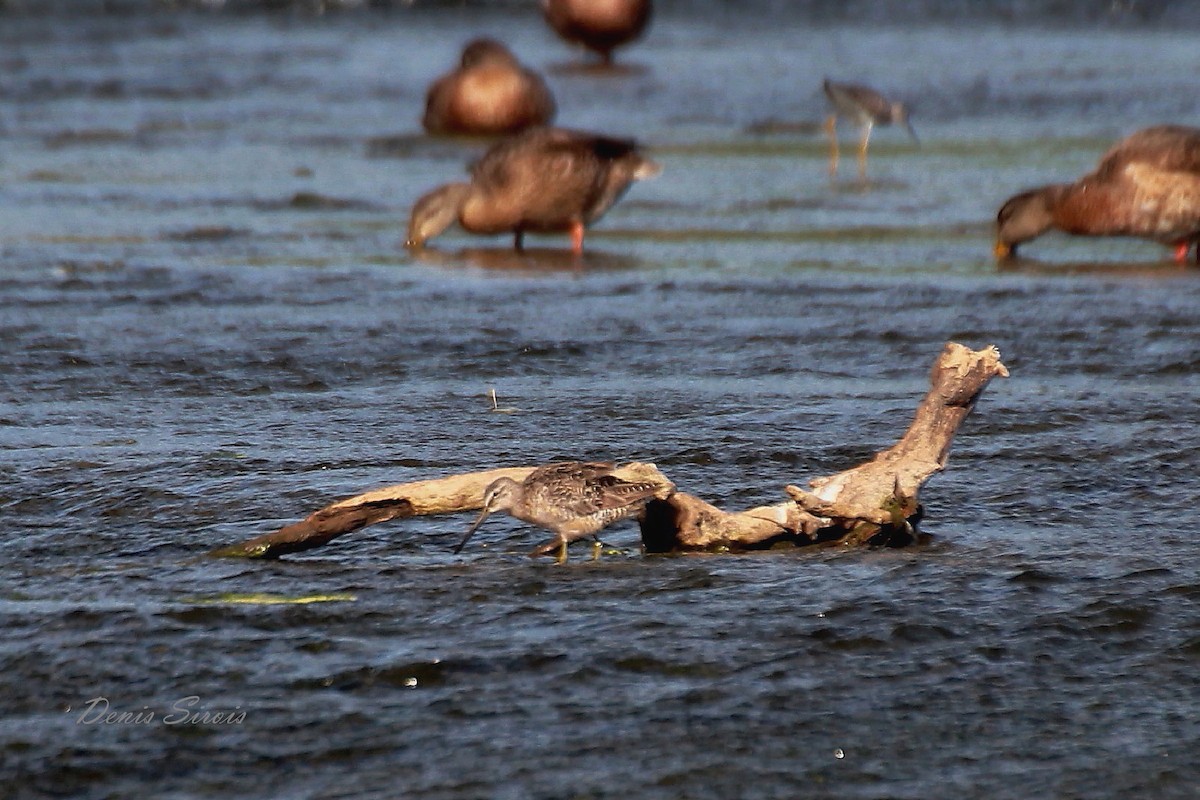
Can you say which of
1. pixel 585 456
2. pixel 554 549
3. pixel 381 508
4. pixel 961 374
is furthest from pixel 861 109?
pixel 381 508

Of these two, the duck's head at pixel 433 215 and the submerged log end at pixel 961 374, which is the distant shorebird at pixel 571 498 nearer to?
the submerged log end at pixel 961 374

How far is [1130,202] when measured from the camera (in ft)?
34.1

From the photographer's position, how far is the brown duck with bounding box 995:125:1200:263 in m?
10.3

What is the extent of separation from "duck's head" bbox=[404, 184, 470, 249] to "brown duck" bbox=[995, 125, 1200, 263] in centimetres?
296

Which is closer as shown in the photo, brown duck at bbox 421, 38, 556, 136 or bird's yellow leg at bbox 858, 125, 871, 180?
bird's yellow leg at bbox 858, 125, 871, 180

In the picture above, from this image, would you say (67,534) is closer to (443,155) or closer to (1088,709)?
(1088,709)

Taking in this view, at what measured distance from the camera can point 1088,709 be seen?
4.04 metres

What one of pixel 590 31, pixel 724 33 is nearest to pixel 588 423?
pixel 590 31


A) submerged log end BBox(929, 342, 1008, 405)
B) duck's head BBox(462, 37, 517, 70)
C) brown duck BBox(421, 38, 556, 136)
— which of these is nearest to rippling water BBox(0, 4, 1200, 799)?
submerged log end BBox(929, 342, 1008, 405)

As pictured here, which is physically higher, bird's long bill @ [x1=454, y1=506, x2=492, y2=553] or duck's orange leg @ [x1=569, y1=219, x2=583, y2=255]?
duck's orange leg @ [x1=569, y1=219, x2=583, y2=255]

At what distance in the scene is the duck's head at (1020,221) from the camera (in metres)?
10.3

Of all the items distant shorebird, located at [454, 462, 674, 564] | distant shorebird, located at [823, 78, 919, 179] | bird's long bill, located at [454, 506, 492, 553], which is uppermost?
distant shorebird, located at [823, 78, 919, 179]

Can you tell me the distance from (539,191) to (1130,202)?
3.18 metres

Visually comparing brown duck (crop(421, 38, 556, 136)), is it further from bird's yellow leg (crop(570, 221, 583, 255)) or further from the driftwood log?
the driftwood log
